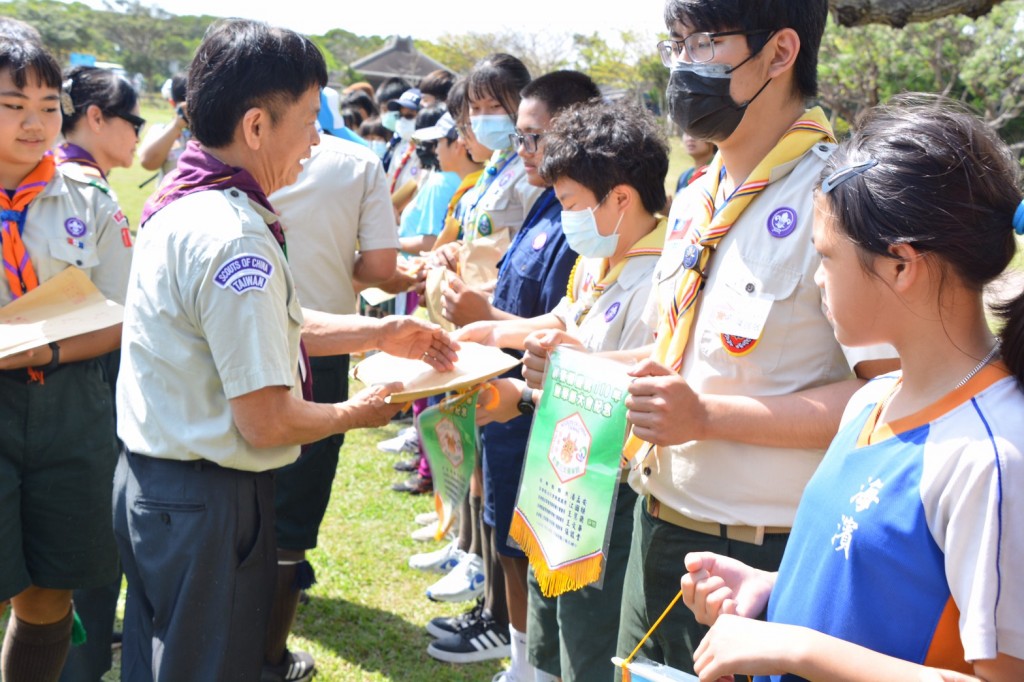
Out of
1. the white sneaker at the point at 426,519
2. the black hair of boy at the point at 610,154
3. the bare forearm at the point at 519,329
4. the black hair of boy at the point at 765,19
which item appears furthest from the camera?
the white sneaker at the point at 426,519

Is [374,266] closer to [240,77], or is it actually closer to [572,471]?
[240,77]

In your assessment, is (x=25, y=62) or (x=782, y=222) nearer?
(x=782, y=222)

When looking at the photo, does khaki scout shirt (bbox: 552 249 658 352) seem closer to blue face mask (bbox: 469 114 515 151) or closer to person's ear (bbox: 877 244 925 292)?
person's ear (bbox: 877 244 925 292)

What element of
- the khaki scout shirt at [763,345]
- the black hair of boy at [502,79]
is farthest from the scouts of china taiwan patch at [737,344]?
the black hair of boy at [502,79]

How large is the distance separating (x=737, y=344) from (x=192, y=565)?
59.6 inches

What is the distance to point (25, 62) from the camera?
3.15 meters

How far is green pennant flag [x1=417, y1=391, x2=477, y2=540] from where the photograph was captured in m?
2.91

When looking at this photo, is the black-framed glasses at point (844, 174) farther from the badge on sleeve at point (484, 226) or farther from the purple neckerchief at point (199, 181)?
the badge on sleeve at point (484, 226)

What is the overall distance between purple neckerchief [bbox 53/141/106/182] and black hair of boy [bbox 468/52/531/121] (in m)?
1.74

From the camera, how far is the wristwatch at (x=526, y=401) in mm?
2861

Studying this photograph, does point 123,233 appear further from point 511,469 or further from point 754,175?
point 754,175

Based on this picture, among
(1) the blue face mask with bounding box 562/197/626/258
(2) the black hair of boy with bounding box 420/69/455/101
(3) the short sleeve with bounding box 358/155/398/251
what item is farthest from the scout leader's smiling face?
(2) the black hair of boy with bounding box 420/69/455/101

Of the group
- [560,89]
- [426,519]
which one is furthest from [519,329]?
[426,519]

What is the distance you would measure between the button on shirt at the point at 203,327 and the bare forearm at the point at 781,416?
3.58 feet
